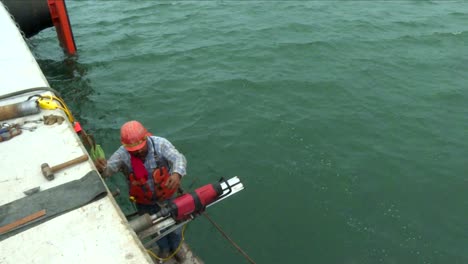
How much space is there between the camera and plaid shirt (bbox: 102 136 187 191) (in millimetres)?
5062

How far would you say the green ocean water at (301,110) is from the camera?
282 inches

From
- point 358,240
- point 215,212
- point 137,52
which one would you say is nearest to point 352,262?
point 358,240

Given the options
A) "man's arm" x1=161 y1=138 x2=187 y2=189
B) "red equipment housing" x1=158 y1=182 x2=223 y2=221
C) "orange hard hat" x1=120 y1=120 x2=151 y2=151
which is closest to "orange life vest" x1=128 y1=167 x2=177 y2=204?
"man's arm" x1=161 y1=138 x2=187 y2=189

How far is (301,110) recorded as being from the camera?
1009 cm

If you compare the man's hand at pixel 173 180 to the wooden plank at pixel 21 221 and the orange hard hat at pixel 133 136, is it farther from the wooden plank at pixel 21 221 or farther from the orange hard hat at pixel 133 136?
the wooden plank at pixel 21 221

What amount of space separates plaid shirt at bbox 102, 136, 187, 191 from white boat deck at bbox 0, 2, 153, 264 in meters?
0.42

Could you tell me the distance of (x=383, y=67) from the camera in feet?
37.8

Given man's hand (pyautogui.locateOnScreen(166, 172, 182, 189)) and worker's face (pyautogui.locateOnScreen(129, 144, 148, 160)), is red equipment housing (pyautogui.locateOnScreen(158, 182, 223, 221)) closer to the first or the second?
man's hand (pyautogui.locateOnScreen(166, 172, 182, 189))

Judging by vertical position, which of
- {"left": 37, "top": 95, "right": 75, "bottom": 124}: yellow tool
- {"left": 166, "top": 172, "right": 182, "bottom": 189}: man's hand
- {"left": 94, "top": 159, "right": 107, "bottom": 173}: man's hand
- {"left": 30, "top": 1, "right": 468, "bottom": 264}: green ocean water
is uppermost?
{"left": 37, "top": 95, "right": 75, "bottom": 124}: yellow tool

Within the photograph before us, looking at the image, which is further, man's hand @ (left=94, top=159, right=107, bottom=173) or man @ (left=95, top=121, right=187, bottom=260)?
man's hand @ (left=94, top=159, right=107, bottom=173)

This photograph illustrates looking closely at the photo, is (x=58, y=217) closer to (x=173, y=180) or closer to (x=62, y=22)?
(x=173, y=180)

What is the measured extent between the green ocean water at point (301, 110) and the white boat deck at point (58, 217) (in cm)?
288

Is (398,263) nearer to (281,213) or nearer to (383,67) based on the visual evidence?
(281,213)

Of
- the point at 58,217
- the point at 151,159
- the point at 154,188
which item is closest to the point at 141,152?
the point at 151,159
